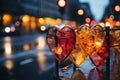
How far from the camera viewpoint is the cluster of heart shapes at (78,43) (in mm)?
5879

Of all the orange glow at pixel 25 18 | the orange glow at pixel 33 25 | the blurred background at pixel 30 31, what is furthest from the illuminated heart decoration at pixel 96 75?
the orange glow at pixel 33 25

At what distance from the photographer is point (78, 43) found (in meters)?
6.59

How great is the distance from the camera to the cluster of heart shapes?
19.3ft

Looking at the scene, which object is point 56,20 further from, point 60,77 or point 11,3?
point 60,77

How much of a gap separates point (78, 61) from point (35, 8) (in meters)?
85.3

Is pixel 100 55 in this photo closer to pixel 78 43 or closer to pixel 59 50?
pixel 78 43

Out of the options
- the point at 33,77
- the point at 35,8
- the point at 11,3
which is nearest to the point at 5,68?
the point at 33,77

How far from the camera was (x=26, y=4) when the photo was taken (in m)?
80.8

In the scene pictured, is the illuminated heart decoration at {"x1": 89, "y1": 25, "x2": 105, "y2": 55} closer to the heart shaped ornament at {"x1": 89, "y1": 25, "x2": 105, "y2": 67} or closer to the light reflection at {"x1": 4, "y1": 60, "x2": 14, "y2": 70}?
the heart shaped ornament at {"x1": 89, "y1": 25, "x2": 105, "y2": 67}

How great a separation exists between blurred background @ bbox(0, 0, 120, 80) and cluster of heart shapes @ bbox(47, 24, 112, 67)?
0.48 m

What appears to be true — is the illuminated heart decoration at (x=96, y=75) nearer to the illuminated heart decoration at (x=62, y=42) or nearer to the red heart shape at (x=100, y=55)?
the red heart shape at (x=100, y=55)

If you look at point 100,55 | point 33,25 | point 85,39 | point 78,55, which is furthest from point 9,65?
A: point 33,25

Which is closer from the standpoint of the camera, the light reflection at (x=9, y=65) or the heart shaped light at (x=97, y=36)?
the heart shaped light at (x=97, y=36)

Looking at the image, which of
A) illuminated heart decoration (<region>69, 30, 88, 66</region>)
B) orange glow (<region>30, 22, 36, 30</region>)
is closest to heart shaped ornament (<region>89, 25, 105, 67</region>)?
illuminated heart decoration (<region>69, 30, 88, 66</region>)
